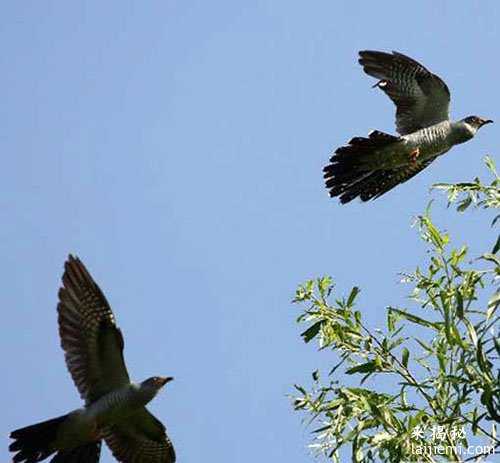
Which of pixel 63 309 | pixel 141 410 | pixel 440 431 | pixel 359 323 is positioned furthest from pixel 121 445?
pixel 440 431

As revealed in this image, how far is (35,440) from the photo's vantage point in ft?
23.2

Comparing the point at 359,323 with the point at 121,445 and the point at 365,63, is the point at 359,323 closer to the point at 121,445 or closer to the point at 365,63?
the point at 121,445

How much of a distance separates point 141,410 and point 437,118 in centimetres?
336

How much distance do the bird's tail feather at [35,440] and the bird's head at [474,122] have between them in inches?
155

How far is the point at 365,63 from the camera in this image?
866 centimetres

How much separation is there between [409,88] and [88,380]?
137 inches

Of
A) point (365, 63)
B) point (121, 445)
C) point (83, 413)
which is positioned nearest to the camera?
point (83, 413)

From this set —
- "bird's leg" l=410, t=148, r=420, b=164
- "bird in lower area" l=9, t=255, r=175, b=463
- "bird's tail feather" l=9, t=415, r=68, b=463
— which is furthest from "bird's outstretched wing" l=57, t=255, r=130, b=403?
"bird's leg" l=410, t=148, r=420, b=164

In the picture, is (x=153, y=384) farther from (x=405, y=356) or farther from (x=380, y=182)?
(x=380, y=182)

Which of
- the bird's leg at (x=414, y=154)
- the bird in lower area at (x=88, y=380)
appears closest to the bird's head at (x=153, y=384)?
the bird in lower area at (x=88, y=380)

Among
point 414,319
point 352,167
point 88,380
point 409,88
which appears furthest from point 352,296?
point 409,88

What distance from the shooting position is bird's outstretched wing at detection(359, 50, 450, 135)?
860cm

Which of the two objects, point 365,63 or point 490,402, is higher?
point 365,63

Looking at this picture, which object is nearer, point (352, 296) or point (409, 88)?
point (352, 296)
